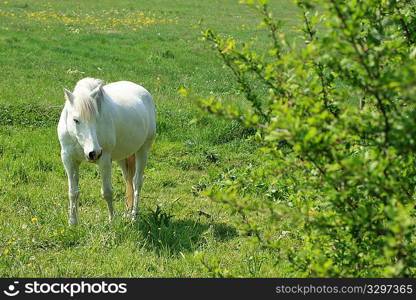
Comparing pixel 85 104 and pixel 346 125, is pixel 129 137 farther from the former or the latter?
pixel 346 125

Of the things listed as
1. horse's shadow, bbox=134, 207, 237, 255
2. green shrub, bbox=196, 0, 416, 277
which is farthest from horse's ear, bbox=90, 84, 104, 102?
green shrub, bbox=196, 0, 416, 277

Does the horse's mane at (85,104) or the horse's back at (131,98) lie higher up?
the horse's mane at (85,104)

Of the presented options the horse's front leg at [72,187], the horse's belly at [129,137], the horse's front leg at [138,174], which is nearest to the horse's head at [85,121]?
the horse's front leg at [72,187]

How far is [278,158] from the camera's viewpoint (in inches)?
141

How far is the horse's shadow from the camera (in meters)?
6.54

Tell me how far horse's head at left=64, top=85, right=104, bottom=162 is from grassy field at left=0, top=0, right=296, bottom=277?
3.39 ft

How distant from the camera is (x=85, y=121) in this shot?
6281 millimetres

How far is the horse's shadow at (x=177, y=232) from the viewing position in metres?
6.54

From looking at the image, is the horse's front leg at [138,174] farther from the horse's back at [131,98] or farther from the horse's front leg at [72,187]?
the horse's front leg at [72,187]

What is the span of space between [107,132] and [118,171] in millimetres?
2823

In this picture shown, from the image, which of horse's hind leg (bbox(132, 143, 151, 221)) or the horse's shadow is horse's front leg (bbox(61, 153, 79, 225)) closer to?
the horse's shadow

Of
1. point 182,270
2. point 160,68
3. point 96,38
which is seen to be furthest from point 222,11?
point 182,270

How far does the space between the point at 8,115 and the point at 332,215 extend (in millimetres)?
9012

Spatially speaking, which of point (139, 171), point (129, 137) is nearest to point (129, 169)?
point (139, 171)
